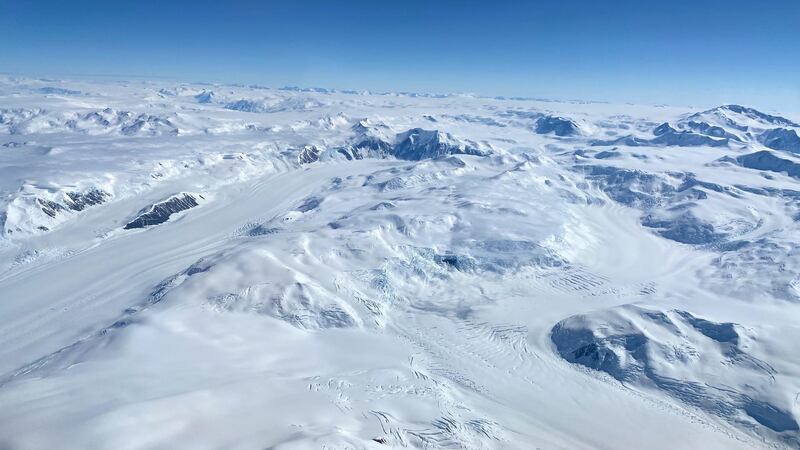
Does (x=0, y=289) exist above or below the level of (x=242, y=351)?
below

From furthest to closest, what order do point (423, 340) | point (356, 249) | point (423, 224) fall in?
point (423, 224)
point (356, 249)
point (423, 340)

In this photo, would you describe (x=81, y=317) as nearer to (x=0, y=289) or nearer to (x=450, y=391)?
(x=0, y=289)

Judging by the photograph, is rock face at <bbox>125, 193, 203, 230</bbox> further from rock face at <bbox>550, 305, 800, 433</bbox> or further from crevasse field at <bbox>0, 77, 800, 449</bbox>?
rock face at <bbox>550, 305, 800, 433</bbox>

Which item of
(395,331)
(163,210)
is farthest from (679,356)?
(163,210)

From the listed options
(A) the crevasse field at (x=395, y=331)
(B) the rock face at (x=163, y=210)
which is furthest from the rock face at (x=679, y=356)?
(B) the rock face at (x=163, y=210)

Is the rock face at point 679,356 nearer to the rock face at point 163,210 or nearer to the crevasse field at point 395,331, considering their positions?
the crevasse field at point 395,331

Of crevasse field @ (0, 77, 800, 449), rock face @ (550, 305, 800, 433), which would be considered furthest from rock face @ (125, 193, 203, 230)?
rock face @ (550, 305, 800, 433)

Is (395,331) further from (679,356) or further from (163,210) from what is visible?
(163,210)

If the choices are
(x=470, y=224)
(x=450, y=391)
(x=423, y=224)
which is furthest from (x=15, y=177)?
(x=450, y=391)
